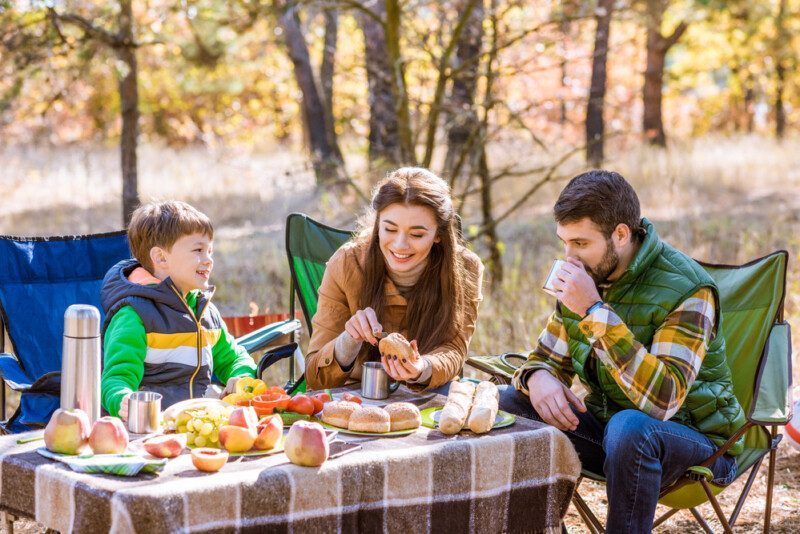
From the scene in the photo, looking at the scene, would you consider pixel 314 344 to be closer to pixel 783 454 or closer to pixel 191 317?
pixel 191 317

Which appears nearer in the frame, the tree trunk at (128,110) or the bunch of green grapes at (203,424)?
the bunch of green grapes at (203,424)

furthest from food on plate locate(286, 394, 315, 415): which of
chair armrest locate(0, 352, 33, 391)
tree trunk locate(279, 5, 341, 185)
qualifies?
tree trunk locate(279, 5, 341, 185)

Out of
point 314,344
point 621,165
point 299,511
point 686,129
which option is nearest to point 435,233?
point 314,344

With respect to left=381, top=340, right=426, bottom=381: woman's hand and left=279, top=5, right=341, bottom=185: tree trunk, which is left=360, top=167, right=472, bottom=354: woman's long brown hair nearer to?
left=381, top=340, right=426, bottom=381: woman's hand

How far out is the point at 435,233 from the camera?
3.07 metres

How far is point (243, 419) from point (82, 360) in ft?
1.19

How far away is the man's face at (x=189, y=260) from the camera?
2.82 metres

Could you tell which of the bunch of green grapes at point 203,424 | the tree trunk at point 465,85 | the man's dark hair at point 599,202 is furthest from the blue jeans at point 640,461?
the tree trunk at point 465,85

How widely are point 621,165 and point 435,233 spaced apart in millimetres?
8156

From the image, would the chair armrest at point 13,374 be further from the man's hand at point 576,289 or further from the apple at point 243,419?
the man's hand at point 576,289

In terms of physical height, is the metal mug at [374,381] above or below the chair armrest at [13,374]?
above

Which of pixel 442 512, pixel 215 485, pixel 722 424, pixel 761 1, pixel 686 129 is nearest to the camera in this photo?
pixel 215 485

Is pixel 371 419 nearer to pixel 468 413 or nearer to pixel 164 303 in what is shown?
pixel 468 413

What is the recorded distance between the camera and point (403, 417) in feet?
7.58
